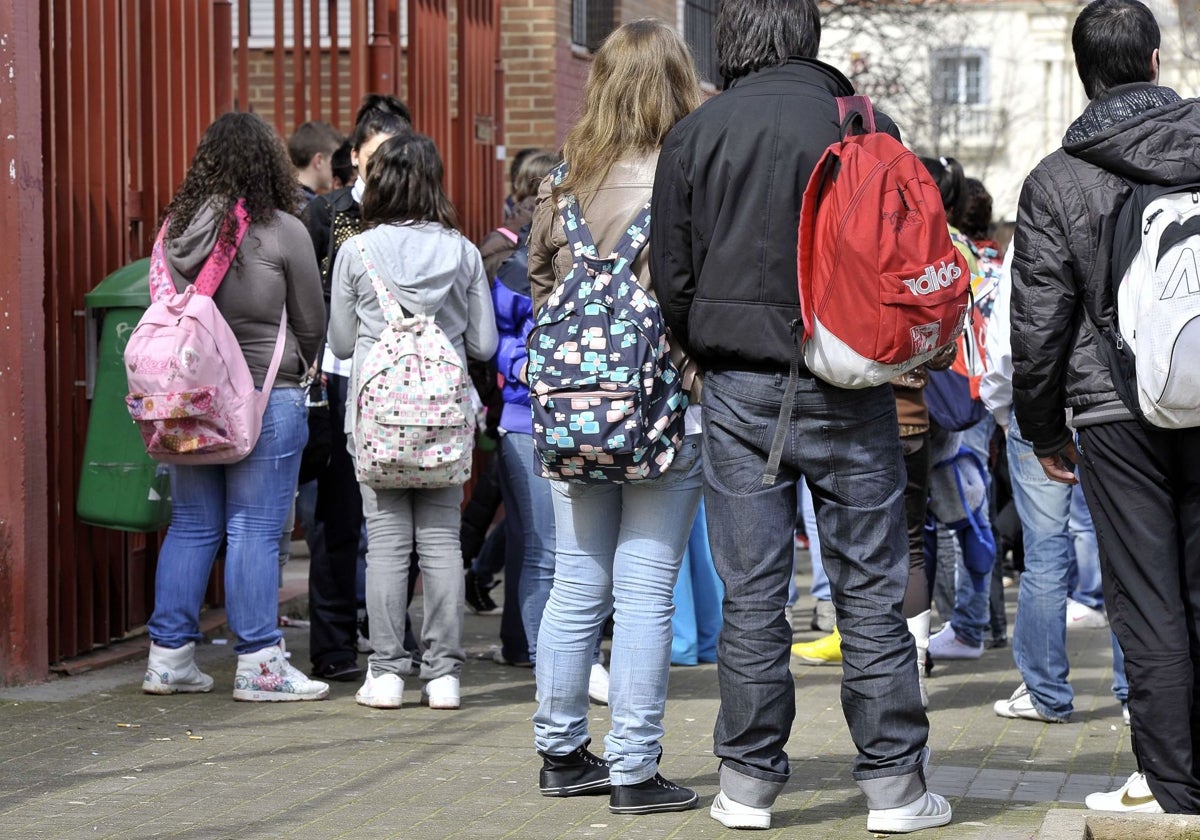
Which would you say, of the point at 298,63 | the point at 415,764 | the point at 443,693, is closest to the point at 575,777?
the point at 415,764

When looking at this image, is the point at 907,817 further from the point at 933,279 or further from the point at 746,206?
the point at 746,206

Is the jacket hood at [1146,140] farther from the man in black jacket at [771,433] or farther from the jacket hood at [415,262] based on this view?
the jacket hood at [415,262]

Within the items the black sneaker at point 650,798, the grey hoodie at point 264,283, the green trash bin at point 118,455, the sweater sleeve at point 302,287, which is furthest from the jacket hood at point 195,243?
the black sneaker at point 650,798

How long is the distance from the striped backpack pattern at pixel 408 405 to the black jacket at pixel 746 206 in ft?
5.46

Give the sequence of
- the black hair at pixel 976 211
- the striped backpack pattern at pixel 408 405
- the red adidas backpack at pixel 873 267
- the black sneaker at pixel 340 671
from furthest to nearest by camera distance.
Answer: the black hair at pixel 976 211, the black sneaker at pixel 340 671, the striped backpack pattern at pixel 408 405, the red adidas backpack at pixel 873 267

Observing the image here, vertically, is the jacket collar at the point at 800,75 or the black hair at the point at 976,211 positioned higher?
the jacket collar at the point at 800,75

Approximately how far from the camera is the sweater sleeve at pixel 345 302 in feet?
20.1

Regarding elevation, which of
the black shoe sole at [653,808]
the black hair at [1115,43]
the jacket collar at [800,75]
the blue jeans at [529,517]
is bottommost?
the black shoe sole at [653,808]

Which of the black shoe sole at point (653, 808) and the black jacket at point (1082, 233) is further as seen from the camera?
the black shoe sole at point (653, 808)

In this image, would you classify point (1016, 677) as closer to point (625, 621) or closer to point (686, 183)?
point (625, 621)

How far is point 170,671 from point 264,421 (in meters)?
0.97

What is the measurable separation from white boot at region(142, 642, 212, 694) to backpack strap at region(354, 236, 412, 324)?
1.46m

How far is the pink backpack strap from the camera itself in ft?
20.2

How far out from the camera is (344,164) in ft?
24.3
